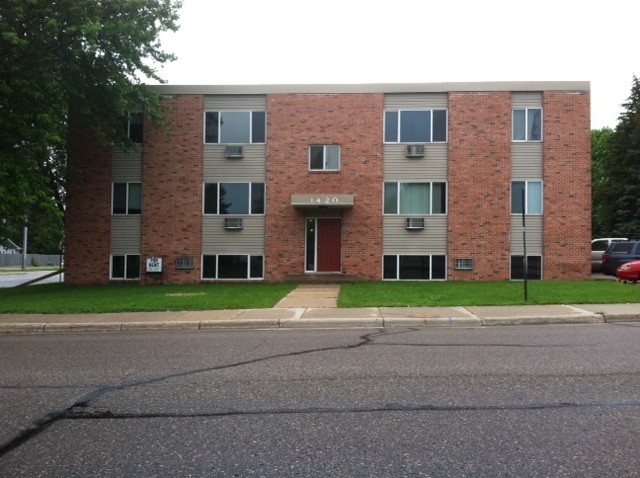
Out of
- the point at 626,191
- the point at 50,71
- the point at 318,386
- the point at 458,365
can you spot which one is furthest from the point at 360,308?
the point at 626,191

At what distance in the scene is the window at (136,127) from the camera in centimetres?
2292

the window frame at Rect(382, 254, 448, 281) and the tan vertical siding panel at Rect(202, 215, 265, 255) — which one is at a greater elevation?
the tan vertical siding panel at Rect(202, 215, 265, 255)

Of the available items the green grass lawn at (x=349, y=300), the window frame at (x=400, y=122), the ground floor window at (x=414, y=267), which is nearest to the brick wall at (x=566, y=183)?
the window frame at (x=400, y=122)

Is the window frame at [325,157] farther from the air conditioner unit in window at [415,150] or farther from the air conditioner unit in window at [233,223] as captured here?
the air conditioner unit in window at [233,223]

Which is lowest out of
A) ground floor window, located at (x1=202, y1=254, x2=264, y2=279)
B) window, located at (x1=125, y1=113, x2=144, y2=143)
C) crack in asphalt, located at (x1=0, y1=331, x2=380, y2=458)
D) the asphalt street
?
crack in asphalt, located at (x1=0, y1=331, x2=380, y2=458)

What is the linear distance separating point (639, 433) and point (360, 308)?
880 cm

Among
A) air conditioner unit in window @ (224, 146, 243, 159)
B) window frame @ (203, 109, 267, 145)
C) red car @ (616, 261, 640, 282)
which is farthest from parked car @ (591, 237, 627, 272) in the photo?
air conditioner unit in window @ (224, 146, 243, 159)

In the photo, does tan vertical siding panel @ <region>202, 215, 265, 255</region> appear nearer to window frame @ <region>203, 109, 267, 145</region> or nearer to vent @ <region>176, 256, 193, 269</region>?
vent @ <region>176, 256, 193, 269</region>

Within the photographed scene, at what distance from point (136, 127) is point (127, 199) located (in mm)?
2868

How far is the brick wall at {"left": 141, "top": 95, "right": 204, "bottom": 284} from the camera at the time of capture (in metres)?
22.6

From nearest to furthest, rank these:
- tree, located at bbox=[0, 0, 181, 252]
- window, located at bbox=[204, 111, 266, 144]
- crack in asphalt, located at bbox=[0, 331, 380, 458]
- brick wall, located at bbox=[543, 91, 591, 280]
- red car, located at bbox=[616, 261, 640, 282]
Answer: crack in asphalt, located at bbox=[0, 331, 380, 458]
tree, located at bbox=[0, 0, 181, 252]
red car, located at bbox=[616, 261, 640, 282]
brick wall, located at bbox=[543, 91, 591, 280]
window, located at bbox=[204, 111, 266, 144]

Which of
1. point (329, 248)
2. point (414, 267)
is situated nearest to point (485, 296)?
point (414, 267)

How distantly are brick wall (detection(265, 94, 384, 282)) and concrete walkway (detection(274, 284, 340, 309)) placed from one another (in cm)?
241

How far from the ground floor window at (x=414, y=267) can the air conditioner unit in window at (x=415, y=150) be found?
388cm
